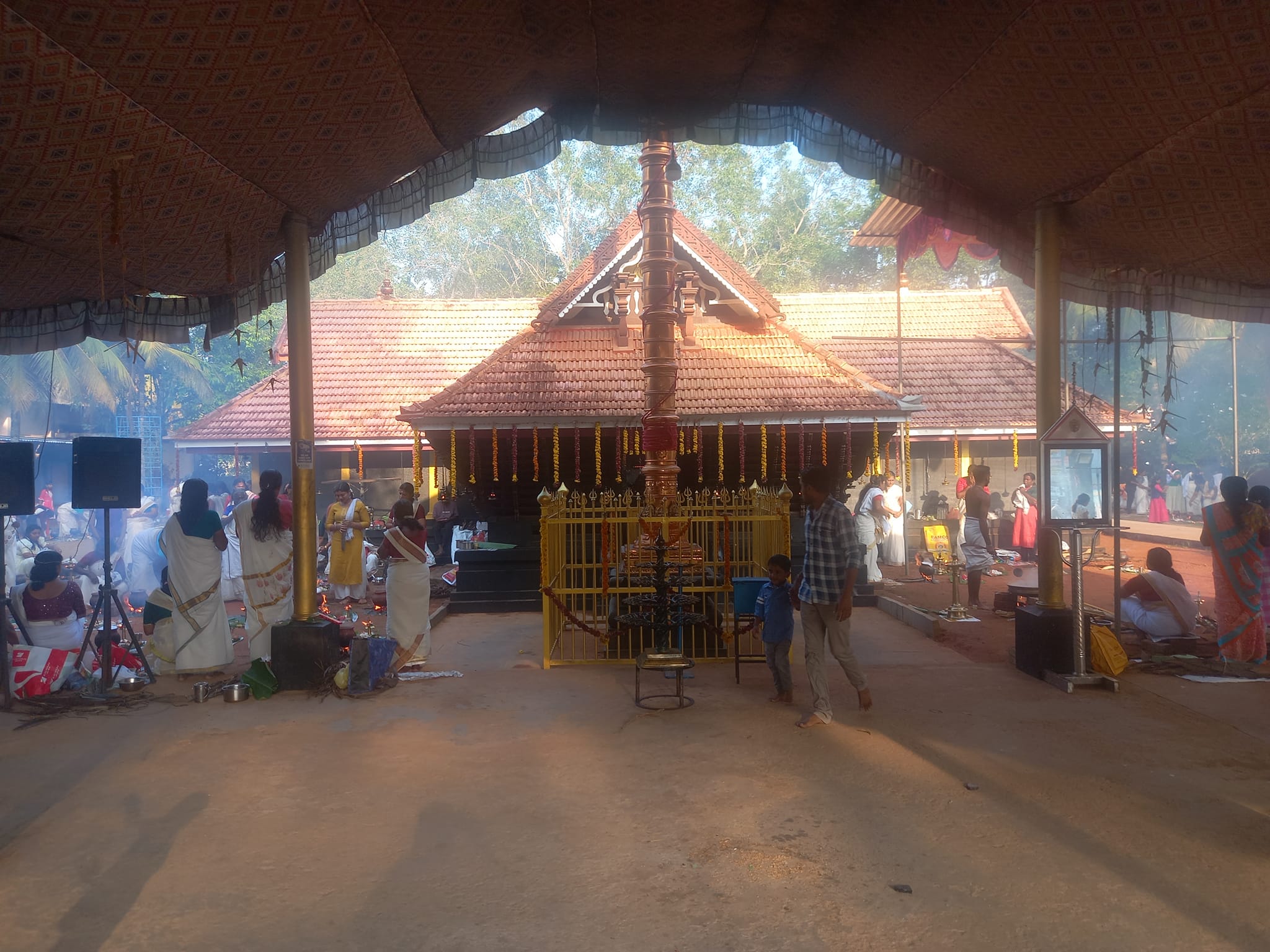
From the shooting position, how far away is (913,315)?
21.3m

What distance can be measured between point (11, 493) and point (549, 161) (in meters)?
5.19

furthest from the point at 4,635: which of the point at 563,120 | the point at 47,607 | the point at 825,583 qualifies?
the point at 825,583

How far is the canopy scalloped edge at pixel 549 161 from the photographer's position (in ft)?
25.0

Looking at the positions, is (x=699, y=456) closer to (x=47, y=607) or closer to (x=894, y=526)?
(x=894, y=526)

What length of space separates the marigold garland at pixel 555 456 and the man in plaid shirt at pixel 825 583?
5566 millimetres

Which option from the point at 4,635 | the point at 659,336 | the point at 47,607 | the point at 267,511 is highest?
the point at 659,336

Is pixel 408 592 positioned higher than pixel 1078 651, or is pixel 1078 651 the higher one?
pixel 408 592

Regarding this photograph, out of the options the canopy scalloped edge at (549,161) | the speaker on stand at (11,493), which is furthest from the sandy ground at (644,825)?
the canopy scalloped edge at (549,161)

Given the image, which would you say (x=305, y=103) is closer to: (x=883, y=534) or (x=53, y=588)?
(x=53, y=588)

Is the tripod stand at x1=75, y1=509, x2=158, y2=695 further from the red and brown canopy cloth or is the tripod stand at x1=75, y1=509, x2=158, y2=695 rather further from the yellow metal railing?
the yellow metal railing

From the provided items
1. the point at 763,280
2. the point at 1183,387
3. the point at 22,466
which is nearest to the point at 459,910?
the point at 22,466

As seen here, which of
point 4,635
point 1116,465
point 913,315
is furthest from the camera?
point 913,315

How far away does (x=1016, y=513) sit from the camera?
16.8m

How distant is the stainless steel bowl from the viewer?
686 cm
